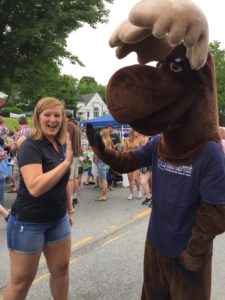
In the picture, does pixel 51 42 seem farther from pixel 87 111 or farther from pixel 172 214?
pixel 87 111

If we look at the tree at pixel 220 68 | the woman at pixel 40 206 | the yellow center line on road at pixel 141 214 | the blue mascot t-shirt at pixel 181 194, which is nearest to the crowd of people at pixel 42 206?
the woman at pixel 40 206

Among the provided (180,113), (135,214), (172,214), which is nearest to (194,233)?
(172,214)

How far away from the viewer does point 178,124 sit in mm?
2201

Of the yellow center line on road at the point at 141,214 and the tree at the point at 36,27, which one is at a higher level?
the tree at the point at 36,27

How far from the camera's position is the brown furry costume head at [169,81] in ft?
6.23

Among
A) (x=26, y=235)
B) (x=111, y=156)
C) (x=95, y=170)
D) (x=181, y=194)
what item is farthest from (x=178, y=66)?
(x=95, y=170)

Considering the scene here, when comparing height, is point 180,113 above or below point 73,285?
above

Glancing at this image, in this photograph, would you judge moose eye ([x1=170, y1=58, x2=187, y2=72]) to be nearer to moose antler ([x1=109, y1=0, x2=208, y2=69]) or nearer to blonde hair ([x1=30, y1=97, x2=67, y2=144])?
moose antler ([x1=109, y1=0, x2=208, y2=69])

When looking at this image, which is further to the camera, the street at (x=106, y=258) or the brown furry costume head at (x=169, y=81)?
the street at (x=106, y=258)

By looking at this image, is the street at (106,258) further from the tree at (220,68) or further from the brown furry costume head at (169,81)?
the tree at (220,68)

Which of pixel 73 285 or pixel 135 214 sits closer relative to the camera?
pixel 73 285

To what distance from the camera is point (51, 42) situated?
38.0 ft

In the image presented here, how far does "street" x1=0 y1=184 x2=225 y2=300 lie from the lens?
373cm

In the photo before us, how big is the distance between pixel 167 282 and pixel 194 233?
48 cm
